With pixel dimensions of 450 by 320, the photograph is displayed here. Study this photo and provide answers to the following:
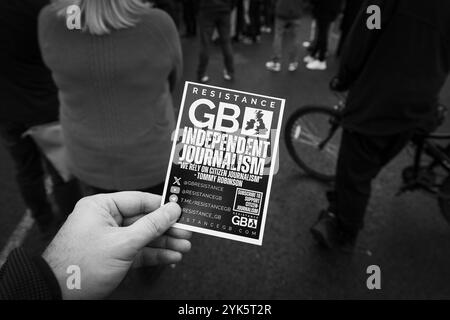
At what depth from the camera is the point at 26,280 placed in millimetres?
683

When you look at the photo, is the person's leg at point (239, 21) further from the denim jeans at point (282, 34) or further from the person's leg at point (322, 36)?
the person's leg at point (322, 36)

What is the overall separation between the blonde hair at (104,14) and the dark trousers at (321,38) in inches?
141

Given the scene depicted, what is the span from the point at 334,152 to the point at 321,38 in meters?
2.21

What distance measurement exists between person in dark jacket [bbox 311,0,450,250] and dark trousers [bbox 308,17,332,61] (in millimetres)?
2687

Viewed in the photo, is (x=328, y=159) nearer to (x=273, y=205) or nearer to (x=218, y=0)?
(x=273, y=205)

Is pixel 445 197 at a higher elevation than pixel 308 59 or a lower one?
lower

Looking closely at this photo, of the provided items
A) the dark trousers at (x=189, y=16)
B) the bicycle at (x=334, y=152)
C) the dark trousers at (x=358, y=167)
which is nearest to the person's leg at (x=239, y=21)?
the dark trousers at (x=189, y=16)

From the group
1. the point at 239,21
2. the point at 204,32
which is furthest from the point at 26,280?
the point at 239,21

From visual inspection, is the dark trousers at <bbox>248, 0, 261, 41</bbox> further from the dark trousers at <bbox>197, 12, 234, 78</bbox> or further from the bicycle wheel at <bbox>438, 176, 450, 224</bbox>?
the bicycle wheel at <bbox>438, 176, 450, 224</bbox>

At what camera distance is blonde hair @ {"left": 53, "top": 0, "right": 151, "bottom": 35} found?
105cm

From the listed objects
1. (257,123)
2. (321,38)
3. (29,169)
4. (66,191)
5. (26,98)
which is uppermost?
(257,123)

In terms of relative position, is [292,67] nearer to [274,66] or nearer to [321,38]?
[274,66]
